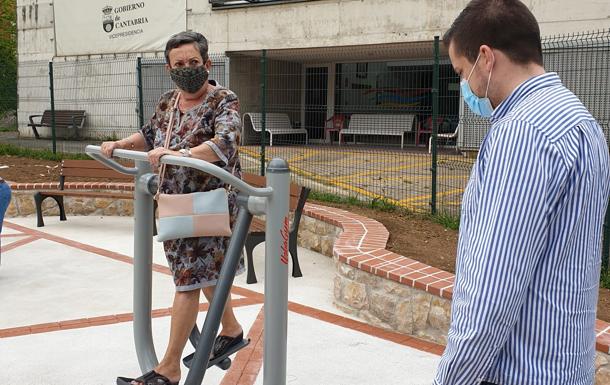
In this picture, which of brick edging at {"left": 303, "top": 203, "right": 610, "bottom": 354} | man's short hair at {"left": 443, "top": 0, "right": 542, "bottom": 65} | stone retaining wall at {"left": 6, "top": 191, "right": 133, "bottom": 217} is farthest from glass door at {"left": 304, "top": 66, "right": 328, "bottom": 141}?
man's short hair at {"left": 443, "top": 0, "right": 542, "bottom": 65}

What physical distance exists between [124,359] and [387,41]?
11754 mm

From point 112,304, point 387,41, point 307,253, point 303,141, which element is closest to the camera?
point 112,304

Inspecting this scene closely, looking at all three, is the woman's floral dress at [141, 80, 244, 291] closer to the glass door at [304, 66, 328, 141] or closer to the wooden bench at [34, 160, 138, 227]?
the wooden bench at [34, 160, 138, 227]

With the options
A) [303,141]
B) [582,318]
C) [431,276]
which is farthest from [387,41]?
[582,318]

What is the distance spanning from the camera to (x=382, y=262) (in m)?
4.53

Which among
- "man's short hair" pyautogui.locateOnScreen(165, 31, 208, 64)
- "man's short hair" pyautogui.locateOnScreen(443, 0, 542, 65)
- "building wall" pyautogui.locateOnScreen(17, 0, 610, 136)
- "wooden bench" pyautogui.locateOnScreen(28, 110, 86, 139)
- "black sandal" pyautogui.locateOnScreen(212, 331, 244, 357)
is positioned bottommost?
"black sandal" pyautogui.locateOnScreen(212, 331, 244, 357)

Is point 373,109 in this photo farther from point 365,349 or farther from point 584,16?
point 365,349

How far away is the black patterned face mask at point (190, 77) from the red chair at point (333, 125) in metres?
7.03

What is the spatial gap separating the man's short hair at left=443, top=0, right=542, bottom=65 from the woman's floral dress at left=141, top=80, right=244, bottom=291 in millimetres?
1681

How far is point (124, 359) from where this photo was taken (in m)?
3.68

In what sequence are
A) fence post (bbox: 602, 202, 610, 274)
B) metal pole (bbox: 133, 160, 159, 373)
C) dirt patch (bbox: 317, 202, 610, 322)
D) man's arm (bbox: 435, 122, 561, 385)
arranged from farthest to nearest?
dirt patch (bbox: 317, 202, 610, 322) → fence post (bbox: 602, 202, 610, 274) → metal pole (bbox: 133, 160, 159, 373) → man's arm (bbox: 435, 122, 561, 385)

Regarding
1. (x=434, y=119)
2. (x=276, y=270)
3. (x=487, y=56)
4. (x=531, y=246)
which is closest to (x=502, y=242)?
(x=531, y=246)

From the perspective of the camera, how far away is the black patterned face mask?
2922 mm

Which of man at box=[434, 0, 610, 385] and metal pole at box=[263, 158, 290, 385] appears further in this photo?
metal pole at box=[263, 158, 290, 385]
